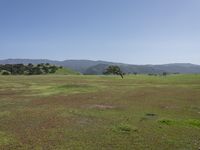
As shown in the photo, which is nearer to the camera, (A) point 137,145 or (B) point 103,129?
(A) point 137,145

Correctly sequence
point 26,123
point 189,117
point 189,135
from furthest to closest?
1. point 189,117
2. point 26,123
3. point 189,135

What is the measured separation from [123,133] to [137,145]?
396 centimetres

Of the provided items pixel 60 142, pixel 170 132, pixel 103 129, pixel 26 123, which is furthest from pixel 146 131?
pixel 26 123

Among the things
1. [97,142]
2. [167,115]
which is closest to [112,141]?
[97,142]

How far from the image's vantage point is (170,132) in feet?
88.6

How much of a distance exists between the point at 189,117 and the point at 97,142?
53.8 feet

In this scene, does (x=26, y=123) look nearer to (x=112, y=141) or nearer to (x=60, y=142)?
(x=60, y=142)

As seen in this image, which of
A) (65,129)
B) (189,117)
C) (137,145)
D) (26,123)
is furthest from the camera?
(189,117)

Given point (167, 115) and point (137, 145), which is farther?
point (167, 115)

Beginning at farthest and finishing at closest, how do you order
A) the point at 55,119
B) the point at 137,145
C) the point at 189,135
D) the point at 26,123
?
the point at 55,119
the point at 26,123
the point at 189,135
the point at 137,145

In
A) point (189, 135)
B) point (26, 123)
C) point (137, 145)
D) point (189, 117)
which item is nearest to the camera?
point (137, 145)

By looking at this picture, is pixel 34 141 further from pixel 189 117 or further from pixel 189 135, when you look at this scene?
pixel 189 117

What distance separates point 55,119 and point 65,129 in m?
5.50

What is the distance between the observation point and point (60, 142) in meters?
22.9
